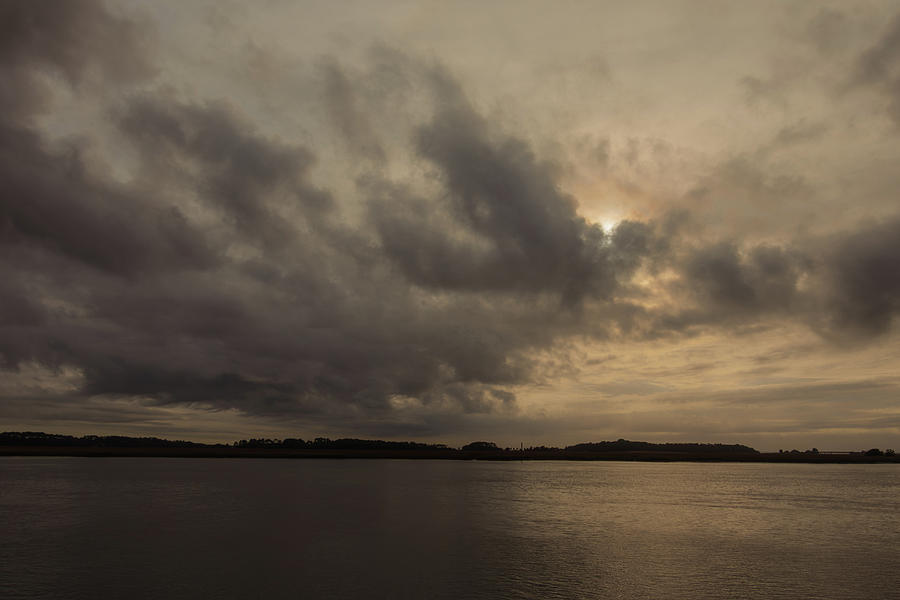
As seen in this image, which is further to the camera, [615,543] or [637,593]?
[615,543]

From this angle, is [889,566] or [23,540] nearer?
[889,566]

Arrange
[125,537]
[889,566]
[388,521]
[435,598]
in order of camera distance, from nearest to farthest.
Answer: [435,598]
[889,566]
[125,537]
[388,521]

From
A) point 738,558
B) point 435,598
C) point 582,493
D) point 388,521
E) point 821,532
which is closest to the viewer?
point 435,598

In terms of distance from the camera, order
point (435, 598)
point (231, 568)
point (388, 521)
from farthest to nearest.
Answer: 1. point (388, 521)
2. point (231, 568)
3. point (435, 598)

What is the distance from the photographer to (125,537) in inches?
1766

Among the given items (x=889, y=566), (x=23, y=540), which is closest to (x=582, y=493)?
(x=889, y=566)

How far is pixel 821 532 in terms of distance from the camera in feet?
175

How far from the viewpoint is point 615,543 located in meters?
45.3

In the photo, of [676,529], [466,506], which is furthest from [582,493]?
[676,529]

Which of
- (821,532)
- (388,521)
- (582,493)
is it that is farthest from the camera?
(582,493)

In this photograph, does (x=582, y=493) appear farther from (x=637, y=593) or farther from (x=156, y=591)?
(x=156, y=591)

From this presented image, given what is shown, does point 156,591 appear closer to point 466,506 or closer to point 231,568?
point 231,568

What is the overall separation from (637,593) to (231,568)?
74.1 ft

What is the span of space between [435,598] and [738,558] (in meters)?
23.5
